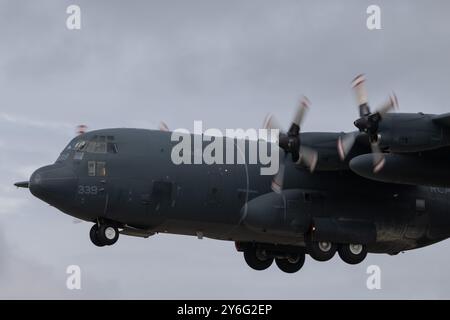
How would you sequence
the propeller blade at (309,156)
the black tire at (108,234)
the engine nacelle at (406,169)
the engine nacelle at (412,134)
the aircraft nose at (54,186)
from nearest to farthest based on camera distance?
the engine nacelle at (412,134) < the engine nacelle at (406,169) < the aircraft nose at (54,186) < the black tire at (108,234) < the propeller blade at (309,156)

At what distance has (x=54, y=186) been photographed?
35.1 meters

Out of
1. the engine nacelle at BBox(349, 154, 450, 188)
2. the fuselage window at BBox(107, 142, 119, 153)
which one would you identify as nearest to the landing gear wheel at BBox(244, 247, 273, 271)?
the engine nacelle at BBox(349, 154, 450, 188)

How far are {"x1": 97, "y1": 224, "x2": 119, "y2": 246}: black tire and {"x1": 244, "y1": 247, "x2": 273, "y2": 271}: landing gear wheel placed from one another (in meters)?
6.23

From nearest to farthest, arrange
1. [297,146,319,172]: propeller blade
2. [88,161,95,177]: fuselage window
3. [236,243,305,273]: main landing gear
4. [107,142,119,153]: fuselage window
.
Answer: [88,161,95,177]: fuselage window → [107,142,119,153]: fuselage window → [297,146,319,172]: propeller blade → [236,243,305,273]: main landing gear

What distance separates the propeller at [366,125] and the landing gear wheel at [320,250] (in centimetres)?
323

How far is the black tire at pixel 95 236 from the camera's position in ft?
118

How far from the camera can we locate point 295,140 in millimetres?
36656

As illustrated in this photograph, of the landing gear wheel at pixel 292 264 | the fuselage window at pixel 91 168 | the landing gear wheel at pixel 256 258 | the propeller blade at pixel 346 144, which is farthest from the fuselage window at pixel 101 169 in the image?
the landing gear wheel at pixel 292 264

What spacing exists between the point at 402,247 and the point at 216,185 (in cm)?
775

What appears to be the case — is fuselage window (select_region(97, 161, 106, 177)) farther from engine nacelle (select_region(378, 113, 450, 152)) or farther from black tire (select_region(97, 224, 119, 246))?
engine nacelle (select_region(378, 113, 450, 152))

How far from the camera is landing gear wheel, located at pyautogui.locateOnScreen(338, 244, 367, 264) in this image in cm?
3803

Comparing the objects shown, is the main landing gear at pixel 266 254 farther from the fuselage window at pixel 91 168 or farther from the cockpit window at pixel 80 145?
the cockpit window at pixel 80 145

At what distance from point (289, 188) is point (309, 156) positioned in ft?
5.91
